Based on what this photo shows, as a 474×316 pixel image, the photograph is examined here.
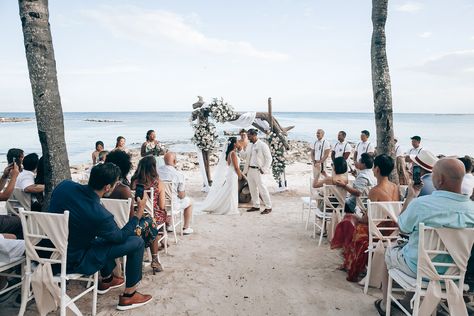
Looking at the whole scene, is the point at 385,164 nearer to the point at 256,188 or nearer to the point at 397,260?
the point at 397,260

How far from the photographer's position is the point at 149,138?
9.32m

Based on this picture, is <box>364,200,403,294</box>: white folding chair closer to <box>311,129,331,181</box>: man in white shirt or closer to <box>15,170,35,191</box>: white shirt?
<box>15,170,35,191</box>: white shirt

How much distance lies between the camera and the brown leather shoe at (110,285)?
4.39 m

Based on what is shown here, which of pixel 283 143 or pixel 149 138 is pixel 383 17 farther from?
pixel 149 138

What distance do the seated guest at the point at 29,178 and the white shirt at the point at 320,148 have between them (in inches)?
310

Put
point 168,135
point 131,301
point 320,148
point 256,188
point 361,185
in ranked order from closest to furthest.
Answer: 1. point 131,301
2. point 361,185
3. point 256,188
4. point 320,148
5. point 168,135

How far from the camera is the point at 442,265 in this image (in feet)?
10.2

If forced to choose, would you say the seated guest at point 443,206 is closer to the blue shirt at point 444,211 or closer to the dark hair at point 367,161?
the blue shirt at point 444,211

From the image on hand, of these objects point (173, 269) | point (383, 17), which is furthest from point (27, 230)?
point (383, 17)

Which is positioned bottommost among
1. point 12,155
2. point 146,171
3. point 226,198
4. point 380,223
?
point 226,198

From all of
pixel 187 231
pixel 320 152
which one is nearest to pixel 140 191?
pixel 187 231

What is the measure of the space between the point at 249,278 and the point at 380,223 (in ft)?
6.43

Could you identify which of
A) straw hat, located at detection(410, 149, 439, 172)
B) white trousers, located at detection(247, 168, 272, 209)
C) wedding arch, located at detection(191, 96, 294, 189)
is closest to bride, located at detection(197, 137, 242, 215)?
white trousers, located at detection(247, 168, 272, 209)

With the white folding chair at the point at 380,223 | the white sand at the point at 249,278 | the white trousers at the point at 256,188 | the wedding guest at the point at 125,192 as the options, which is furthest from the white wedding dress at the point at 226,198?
the white folding chair at the point at 380,223
